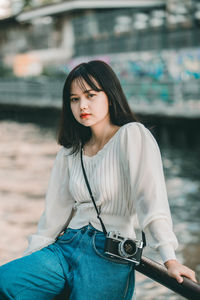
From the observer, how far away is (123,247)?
168cm

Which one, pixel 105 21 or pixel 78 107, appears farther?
pixel 105 21

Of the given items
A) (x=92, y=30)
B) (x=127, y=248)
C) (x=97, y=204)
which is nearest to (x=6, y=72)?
(x=92, y=30)

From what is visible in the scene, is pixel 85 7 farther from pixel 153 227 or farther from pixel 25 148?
pixel 153 227

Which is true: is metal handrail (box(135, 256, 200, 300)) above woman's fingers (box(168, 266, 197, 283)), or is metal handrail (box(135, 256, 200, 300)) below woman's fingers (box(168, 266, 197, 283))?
below

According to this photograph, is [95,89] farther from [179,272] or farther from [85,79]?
[179,272]

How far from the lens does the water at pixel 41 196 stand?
5914 millimetres

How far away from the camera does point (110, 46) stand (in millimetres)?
28172

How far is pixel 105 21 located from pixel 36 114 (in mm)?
7304

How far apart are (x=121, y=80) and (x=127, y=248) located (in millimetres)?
19280

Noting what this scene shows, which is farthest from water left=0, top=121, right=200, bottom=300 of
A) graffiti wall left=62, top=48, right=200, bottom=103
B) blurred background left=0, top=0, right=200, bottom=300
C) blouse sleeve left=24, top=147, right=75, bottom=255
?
blouse sleeve left=24, top=147, right=75, bottom=255

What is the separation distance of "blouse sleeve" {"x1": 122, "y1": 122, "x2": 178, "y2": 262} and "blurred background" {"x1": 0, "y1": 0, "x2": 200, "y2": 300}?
3322mm

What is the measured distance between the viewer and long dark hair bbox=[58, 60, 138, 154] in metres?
1.91

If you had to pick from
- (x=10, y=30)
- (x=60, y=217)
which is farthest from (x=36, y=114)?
(x=60, y=217)

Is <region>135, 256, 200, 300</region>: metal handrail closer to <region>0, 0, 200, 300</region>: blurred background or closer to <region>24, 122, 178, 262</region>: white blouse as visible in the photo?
<region>24, 122, 178, 262</region>: white blouse
